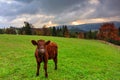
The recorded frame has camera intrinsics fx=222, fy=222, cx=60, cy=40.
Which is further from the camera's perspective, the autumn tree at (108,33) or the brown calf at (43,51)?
the autumn tree at (108,33)

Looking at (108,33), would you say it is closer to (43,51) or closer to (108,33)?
(108,33)

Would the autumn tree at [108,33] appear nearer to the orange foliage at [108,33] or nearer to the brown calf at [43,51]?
the orange foliage at [108,33]

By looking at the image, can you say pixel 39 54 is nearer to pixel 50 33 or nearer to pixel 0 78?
pixel 0 78

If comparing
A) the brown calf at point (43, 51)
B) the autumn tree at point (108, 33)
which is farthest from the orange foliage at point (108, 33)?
the brown calf at point (43, 51)

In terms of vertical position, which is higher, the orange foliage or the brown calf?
the brown calf

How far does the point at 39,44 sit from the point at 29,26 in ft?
317

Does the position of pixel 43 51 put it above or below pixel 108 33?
above

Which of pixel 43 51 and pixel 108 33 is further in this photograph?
pixel 108 33

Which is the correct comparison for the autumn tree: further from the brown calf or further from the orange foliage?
the brown calf

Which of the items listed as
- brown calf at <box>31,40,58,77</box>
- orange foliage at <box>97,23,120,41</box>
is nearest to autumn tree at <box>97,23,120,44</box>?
orange foliage at <box>97,23,120,41</box>

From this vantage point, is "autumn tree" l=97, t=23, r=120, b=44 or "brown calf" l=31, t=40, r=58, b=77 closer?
"brown calf" l=31, t=40, r=58, b=77

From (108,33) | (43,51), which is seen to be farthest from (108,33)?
(43,51)

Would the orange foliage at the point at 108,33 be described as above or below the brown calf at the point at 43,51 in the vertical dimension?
below

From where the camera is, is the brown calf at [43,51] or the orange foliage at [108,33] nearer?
the brown calf at [43,51]
